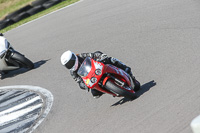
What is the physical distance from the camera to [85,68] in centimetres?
743

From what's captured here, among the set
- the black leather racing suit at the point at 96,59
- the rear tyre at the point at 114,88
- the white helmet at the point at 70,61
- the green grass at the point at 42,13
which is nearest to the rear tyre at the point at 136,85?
the black leather racing suit at the point at 96,59

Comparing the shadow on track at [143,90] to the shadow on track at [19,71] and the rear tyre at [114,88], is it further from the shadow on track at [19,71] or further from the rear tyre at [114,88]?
the shadow on track at [19,71]

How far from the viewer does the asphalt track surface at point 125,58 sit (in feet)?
22.1

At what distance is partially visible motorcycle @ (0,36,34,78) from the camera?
1200 cm

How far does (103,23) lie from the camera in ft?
45.2

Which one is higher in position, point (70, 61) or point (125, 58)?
point (70, 61)

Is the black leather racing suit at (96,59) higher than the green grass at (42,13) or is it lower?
higher

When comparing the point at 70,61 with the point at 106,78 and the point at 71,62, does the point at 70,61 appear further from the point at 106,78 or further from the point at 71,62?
the point at 106,78

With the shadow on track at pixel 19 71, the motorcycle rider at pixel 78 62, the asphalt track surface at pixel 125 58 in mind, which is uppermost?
the motorcycle rider at pixel 78 62

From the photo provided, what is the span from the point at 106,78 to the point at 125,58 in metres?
3.06

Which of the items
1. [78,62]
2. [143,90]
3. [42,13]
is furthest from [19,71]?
[42,13]

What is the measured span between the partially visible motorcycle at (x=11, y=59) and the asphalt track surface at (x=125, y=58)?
1.04ft

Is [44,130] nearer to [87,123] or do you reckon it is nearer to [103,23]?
[87,123]

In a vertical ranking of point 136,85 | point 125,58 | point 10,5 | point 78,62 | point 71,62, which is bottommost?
point 10,5
